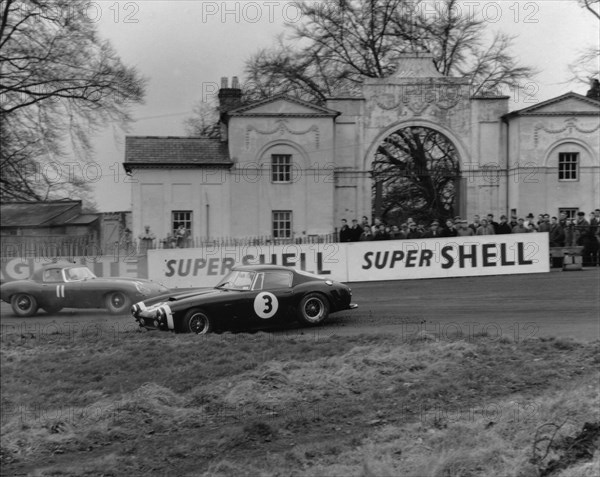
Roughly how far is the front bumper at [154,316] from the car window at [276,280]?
1086 millimetres

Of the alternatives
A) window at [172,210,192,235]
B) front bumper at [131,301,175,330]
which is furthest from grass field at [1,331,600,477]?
window at [172,210,192,235]

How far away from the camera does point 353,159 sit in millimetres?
8367

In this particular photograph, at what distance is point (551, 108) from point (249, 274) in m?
3.96

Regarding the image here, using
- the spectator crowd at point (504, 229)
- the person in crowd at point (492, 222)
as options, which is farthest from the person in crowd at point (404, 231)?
the person in crowd at point (492, 222)

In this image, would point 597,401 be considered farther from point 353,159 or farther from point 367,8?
point 367,8

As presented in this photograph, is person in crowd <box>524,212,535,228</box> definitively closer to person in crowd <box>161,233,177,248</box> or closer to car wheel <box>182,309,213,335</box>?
car wheel <box>182,309,213,335</box>

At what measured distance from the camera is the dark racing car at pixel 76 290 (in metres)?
7.36

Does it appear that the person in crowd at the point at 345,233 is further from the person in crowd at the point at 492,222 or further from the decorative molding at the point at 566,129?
the decorative molding at the point at 566,129

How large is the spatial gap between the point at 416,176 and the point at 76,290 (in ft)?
21.6

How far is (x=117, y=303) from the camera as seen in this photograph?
747 cm

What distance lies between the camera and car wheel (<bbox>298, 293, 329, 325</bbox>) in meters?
8.00

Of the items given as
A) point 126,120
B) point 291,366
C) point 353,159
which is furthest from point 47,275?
point 353,159

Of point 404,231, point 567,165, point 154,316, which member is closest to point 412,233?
point 404,231

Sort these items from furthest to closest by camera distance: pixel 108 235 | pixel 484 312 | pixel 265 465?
pixel 484 312 → pixel 108 235 → pixel 265 465
